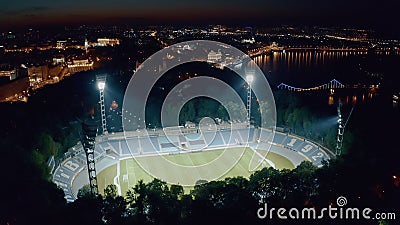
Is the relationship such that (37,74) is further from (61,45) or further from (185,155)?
(61,45)

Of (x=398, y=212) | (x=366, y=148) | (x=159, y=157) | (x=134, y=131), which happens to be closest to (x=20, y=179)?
(x=159, y=157)

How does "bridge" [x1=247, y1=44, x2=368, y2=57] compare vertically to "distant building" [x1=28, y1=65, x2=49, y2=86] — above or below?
below

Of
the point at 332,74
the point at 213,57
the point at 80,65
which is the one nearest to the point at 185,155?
the point at 332,74

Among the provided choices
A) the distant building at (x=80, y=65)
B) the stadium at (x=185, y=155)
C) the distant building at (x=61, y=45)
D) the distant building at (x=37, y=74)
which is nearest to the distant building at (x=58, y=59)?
the distant building at (x=80, y=65)

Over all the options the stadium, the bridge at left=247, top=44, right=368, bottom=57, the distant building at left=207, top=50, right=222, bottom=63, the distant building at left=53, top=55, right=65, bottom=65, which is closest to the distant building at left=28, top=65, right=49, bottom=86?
the distant building at left=53, top=55, right=65, bottom=65

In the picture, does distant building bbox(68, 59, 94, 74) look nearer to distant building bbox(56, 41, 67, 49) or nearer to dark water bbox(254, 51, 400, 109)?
dark water bbox(254, 51, 400, 109)

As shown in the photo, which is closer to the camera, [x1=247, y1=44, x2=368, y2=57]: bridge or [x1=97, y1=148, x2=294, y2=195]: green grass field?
[x1=97, y1=148, x2=294, y2=195]: green grass field

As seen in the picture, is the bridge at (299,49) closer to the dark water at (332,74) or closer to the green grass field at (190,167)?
the dark water at (332,74)

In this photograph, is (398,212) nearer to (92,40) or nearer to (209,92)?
(209,92)
